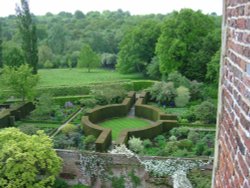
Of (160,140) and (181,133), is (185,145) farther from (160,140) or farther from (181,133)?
(181,133)

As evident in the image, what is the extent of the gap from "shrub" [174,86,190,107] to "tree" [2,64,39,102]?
10.7 meters

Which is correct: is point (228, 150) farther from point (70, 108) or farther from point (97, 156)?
point (70, 108)

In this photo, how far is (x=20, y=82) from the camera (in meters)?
23.0

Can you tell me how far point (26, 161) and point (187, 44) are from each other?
75.1 feet

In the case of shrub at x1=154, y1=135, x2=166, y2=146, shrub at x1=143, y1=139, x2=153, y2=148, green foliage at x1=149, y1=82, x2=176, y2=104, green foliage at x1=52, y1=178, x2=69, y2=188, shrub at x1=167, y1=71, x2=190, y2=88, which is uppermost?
shrub at x1=167, y1=71, x2=190, y2=88

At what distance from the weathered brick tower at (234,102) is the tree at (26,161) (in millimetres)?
9598

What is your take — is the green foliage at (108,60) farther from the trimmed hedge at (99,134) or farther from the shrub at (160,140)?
the shrub at (160,140)

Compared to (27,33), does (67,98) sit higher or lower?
lower

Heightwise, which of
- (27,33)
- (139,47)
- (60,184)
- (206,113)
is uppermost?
(27,33)

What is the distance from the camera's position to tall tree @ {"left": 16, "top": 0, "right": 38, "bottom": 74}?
1241 inches

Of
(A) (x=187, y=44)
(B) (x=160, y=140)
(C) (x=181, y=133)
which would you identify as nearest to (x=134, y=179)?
(B) (x=160, y=140)

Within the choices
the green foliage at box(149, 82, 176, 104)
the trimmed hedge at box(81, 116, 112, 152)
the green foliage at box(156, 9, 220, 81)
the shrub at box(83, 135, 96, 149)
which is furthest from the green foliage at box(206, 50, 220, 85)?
the shrub at box(83, 135, 96, 149)

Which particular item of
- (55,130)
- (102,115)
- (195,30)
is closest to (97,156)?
(55,130)

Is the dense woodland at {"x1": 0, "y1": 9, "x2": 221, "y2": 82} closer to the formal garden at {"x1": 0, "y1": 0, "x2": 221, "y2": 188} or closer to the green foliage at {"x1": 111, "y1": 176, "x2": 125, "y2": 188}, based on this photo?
the formal garden at {"x1": 0, "y1": 0, "x2": 221, "y2": 188}
